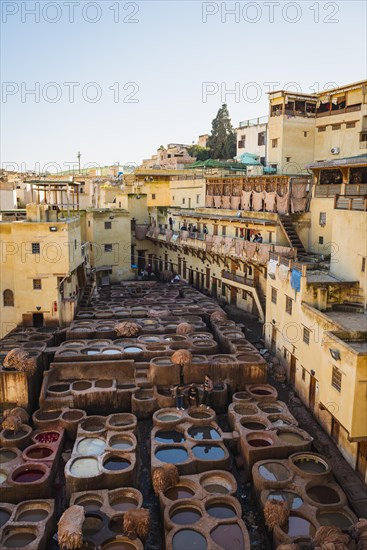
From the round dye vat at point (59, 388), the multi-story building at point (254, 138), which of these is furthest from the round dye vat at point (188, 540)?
the multi-story building at point (254, 138)

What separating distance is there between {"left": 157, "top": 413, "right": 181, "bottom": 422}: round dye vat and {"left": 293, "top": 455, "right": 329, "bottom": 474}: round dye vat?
5.59 metres

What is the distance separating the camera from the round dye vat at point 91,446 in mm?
18375

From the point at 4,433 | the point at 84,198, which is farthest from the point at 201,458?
the point at 84,198

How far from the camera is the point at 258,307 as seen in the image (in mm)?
33531

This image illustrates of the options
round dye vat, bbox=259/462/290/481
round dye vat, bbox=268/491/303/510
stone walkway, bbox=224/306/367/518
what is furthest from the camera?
round dye vat, bbox=259/462/290/481

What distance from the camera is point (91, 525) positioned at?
14.7m

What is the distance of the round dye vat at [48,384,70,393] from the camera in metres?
22.8

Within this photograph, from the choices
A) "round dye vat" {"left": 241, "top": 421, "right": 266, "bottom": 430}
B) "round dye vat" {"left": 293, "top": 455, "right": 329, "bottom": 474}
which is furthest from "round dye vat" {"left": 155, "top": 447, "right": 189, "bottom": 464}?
"round dye vat" {"left": 293, "top": 455, "right": 329, "bottom": 474}

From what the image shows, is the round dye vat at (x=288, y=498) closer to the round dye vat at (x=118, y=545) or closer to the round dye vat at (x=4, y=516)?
the round dye vat at (x=118, y=545)

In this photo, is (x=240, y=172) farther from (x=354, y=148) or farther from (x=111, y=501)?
(x=111, y=501)

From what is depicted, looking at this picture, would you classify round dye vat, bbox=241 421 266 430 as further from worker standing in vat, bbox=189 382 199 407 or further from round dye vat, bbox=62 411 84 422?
round dye vat, bbox=62 411 84 422

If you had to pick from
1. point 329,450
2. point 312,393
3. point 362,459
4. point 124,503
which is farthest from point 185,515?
point 312,393

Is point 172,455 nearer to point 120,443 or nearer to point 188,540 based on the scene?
point 120,443

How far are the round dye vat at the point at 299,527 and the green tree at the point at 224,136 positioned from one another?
56.7 meters
